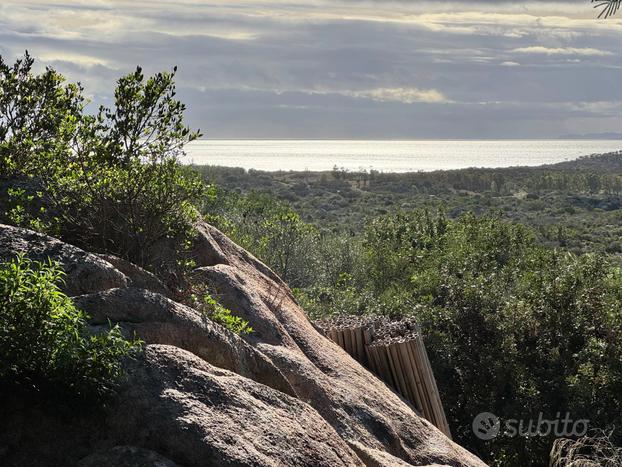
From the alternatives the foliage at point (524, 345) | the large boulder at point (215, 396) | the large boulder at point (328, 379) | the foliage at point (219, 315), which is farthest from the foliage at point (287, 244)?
the foliage at point (219, 315)

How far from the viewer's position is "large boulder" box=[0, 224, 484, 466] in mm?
4602

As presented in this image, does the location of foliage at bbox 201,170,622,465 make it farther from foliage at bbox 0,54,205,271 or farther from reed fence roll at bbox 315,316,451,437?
foliage at bbox 0,54,205,271

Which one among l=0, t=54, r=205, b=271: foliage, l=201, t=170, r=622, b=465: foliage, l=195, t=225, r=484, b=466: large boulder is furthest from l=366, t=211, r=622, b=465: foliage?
l=0, t=54, r=205, b=271: foliage

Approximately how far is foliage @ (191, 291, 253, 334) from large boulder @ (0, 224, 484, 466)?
260 mm

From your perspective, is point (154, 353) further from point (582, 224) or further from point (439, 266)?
point (582, 224)

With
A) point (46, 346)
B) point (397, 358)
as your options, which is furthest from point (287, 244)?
point (46, 346)

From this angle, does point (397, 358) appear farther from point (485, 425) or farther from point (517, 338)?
point (517, 338)

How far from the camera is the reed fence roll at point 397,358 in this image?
9.33 metres

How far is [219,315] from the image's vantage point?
665 centimetres

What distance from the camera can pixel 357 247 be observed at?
28.0 meters

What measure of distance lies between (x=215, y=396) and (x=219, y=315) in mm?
1678

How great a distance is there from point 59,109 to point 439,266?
10.4 m

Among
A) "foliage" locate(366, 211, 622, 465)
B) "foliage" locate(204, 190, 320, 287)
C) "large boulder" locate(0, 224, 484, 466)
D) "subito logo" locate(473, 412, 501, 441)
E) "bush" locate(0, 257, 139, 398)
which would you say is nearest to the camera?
"bush" locate(0, 257, 139, 398)

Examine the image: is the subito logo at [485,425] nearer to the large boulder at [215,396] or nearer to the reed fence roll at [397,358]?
the reed fence roll at [397,358]
